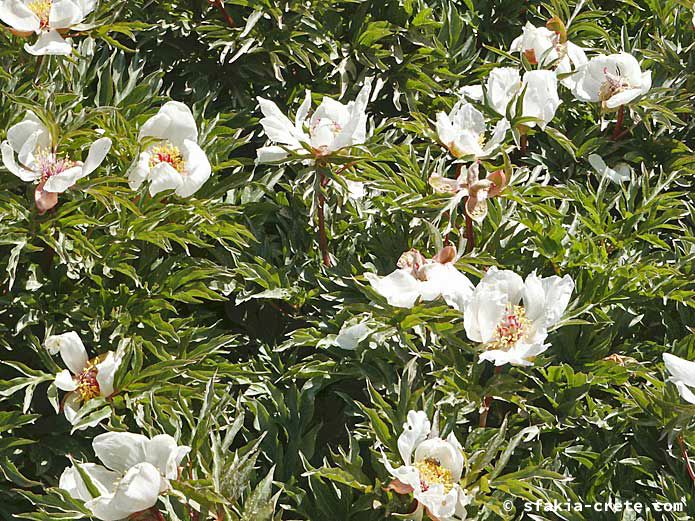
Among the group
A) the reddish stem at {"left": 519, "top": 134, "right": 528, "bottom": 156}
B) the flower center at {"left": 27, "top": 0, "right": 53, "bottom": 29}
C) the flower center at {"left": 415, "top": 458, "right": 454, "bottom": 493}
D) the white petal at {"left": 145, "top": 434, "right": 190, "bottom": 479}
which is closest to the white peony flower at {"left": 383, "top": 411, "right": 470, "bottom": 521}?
the flower center at {"left": 415, "top": 458, "right": 454, "bottom": 493}

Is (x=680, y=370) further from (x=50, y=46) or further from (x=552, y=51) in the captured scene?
(x=50, y=46)

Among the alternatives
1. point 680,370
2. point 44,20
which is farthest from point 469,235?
point 44,20

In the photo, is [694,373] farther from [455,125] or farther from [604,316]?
[455,125]

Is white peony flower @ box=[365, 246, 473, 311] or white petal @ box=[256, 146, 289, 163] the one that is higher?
white petal @ box=[256, 146, 289, 163]

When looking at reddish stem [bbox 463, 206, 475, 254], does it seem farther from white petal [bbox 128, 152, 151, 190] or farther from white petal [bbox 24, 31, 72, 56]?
white petal [bbox 24, 31, 72, 56]

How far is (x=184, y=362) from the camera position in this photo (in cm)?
152

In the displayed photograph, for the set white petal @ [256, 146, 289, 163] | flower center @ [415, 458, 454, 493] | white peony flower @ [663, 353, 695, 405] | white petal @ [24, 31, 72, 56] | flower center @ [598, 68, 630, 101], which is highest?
white petal @ [24, 31, 72, 56]

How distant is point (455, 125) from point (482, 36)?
576mm

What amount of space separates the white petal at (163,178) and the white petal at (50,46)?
299mm

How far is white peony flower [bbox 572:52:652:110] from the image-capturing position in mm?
1926

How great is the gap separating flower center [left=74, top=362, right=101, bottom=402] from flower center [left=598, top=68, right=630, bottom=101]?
1207 millimetres

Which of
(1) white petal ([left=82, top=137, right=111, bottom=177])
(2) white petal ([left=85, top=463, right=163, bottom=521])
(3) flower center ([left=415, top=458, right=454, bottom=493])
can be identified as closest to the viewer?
(2) white petal ([left=85, top=463, right=163, bottom=521])

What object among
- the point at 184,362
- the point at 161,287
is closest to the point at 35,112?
the point at 161,287

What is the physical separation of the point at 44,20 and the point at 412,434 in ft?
3.53
